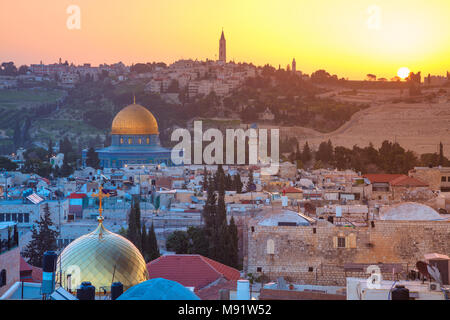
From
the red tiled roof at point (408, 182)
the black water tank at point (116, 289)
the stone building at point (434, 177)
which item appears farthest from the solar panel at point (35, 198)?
the black water tank at point (116, 289)

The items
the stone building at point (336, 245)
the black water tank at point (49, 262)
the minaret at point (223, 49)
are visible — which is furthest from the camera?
the minaret at point (223, 49)

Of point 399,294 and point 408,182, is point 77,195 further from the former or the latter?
point 399,294

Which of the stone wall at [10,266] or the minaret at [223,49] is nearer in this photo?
the stone wall at [10,266]

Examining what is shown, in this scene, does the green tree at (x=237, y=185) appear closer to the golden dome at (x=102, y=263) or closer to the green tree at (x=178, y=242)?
the green tree at (x=178, y=242)

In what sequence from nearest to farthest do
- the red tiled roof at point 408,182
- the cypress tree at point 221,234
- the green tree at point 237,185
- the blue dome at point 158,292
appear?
the blue dome at point 158,292
the cypress tree at point 221,234
the red tiled roof at point 408,182
the green tree at point 237,185

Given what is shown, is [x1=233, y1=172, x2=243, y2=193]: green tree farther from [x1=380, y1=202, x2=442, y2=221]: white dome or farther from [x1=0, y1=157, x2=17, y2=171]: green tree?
[x1=380, y1=202, x2=442, y2=221]: white dome

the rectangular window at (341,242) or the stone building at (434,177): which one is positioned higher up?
the rectangular window at (341,242)
